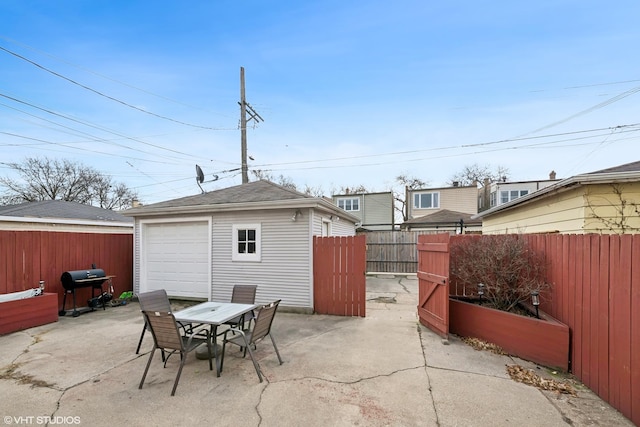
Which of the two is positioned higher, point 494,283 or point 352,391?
point 494,283

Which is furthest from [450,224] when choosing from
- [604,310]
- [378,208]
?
[604,310]

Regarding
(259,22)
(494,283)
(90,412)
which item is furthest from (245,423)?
(259,22)

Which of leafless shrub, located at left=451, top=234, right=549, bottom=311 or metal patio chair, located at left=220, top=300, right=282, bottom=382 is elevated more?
leafless shrub, located at left=451, top=234, right=549, bottom=311

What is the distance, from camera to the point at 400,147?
15273 millimetres

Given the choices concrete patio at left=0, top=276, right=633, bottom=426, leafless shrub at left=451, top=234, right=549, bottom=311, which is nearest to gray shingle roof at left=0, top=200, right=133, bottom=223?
concrete patio at left=0, top=276, right=633, bottom=426

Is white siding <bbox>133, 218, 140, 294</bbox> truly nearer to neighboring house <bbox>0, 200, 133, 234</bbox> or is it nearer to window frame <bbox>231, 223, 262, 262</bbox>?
window frame <bbox>231, 223, 262, 262</bbox>

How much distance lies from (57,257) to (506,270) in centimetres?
958

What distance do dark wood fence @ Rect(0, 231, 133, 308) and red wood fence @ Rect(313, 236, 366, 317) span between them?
602 cm

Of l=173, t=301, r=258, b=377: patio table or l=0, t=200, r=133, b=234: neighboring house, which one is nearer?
l=173, t=301, r=258, b=377: patio table

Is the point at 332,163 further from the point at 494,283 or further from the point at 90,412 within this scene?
the point at 90,412

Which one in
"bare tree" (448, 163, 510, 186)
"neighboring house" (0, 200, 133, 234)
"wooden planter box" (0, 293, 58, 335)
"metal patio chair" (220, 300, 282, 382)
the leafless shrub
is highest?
"bare tree" (448, 163, 510, 186)

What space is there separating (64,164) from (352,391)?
35.0 metres

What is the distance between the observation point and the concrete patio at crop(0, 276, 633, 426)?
2.53 metres

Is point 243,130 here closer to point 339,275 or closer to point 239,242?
point 239,242
